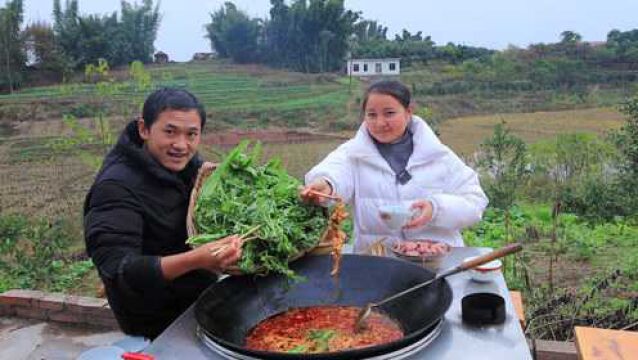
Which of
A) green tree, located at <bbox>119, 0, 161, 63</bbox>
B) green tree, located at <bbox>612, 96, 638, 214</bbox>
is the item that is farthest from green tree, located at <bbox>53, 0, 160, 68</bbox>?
green tree, located at <bbox>612, 96, 638, 214</bbox>

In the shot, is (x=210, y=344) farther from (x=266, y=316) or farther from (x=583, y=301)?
(x=583, y=301)

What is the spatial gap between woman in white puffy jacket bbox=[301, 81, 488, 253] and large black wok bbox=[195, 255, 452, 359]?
58 cm

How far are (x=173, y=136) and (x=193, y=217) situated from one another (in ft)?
1.04

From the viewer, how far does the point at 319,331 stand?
1897 mm

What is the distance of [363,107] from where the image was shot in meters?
2.93

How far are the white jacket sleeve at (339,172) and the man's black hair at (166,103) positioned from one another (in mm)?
798

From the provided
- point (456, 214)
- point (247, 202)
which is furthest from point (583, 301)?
point (247, 202)

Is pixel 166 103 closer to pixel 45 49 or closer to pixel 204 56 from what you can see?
pixel 45 49

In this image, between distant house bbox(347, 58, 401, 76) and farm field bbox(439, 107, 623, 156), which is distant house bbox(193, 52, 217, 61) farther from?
farm field bbox(439, 107, 623, 156)

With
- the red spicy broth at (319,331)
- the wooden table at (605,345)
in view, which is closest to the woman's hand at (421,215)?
the red spicy broth at (319,331)

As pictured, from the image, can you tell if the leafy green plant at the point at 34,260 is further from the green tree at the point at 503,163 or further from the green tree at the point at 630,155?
the green tree at the point at 630,155

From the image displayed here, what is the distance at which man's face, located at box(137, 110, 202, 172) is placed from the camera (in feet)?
7.09

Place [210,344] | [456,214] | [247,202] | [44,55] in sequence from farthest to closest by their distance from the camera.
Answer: [44,55], [456,214], [247,202], [210,344]

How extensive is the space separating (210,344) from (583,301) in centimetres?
296
